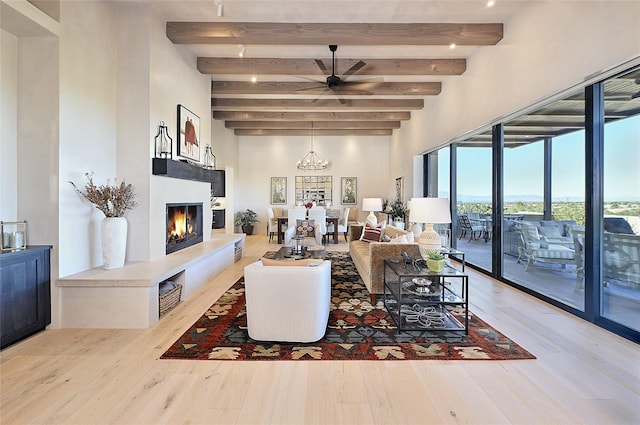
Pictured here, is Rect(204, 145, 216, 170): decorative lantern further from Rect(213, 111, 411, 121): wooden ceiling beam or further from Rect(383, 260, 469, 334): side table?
Rect(383, 260, 469, 334): side table

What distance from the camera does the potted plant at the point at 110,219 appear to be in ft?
10.2

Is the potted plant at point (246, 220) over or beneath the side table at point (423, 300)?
over

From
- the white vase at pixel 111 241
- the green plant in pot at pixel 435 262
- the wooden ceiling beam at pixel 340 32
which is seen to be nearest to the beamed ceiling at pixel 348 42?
the wooden ceiling beam at pixel 340 32

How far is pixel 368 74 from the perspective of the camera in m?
5.22

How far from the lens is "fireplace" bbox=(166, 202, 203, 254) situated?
4324 mm

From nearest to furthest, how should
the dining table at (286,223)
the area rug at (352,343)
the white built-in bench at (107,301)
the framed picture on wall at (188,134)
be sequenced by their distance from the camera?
the area rug at (352,343) < the white built-in bench at (107,301) < the framed picture on wall at (188,134) < the dining table at (286,223)

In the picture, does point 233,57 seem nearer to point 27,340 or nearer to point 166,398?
point 27,340

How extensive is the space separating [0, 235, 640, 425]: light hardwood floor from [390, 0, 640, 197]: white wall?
254 centimetres

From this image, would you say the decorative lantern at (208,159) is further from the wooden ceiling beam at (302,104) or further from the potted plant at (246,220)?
the potted plant at (246,220)

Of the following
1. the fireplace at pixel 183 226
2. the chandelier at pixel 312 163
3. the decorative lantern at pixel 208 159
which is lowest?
the fireplace at pixel 183 226

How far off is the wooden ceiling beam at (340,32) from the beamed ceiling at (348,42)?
0.04 feet

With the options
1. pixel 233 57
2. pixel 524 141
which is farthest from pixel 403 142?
pixel 233 57

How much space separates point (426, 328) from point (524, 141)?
299cm

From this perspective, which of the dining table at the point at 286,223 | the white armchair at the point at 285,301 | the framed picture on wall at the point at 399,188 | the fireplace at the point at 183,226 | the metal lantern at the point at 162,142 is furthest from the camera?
the framed picture on wall at the point at 399,188
